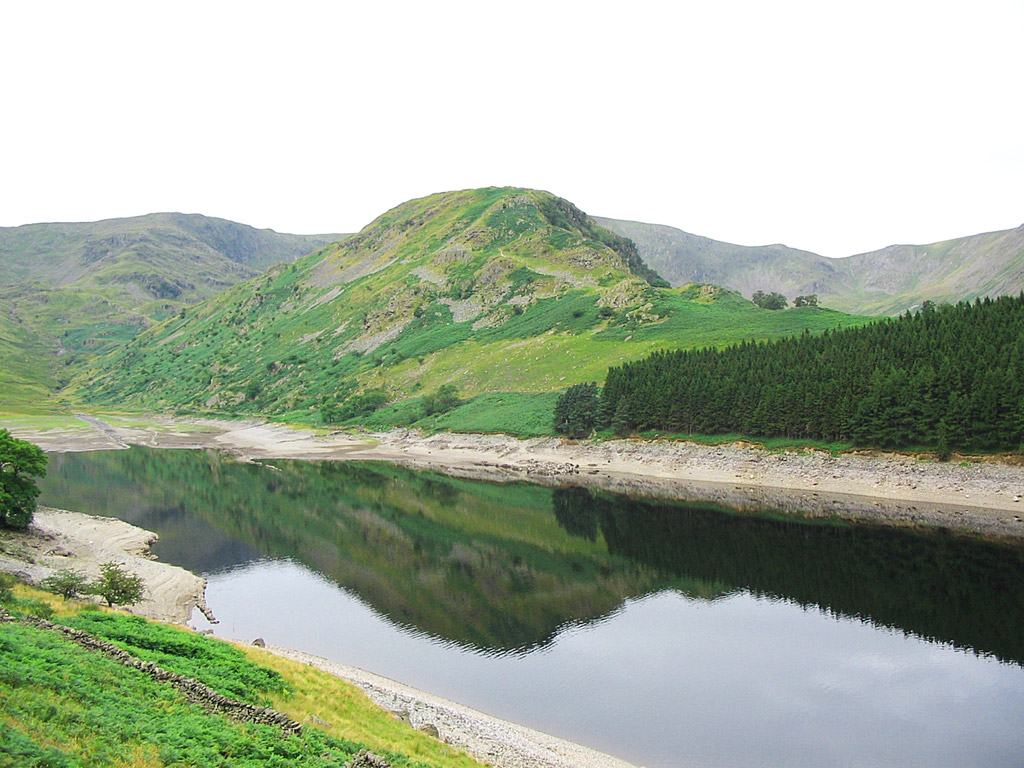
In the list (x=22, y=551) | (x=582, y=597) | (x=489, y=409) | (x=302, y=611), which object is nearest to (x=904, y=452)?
(x=582, y=597)

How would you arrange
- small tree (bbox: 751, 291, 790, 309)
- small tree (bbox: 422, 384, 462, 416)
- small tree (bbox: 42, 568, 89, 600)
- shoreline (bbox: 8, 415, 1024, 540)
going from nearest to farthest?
small tree (bbox: 42, 568, 89, 600) < shoreline (bbox: 8, 415, 1024, 540) < small tree (bbox: 422, 384, 462, 416) < small tree (bbox: 751, 291, 790, 309)

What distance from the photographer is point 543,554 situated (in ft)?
202

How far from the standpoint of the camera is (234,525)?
75750 mm

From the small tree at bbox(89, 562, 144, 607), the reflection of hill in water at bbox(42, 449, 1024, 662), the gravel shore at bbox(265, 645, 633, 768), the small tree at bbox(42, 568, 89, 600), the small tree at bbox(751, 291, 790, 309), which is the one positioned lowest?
the reflection of hill in water at bbox(42, 449, 1024, 662)

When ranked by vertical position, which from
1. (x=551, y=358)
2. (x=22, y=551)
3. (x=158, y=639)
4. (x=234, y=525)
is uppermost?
(x=551, y=358)

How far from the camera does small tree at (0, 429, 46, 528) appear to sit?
52.9m

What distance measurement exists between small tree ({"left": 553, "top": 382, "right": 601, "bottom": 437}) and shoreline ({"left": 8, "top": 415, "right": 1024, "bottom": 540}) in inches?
102

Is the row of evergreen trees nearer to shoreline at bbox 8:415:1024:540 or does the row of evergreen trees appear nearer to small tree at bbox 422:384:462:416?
shoreline at bbox 8:415:1024:540

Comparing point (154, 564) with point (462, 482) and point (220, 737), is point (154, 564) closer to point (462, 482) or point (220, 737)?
point (220, 737)

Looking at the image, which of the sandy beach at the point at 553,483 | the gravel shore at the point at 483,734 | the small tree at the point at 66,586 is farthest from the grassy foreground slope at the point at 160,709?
the sandy beach at the point at 553,483

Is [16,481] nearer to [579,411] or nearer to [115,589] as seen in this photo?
[115,589]

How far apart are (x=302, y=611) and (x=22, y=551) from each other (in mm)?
22289

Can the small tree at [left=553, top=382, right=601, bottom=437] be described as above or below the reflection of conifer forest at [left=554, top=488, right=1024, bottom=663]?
above

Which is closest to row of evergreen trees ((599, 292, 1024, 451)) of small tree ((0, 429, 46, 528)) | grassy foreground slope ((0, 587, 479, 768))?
grassy foreground slope ((0, 587, 479, 768))
